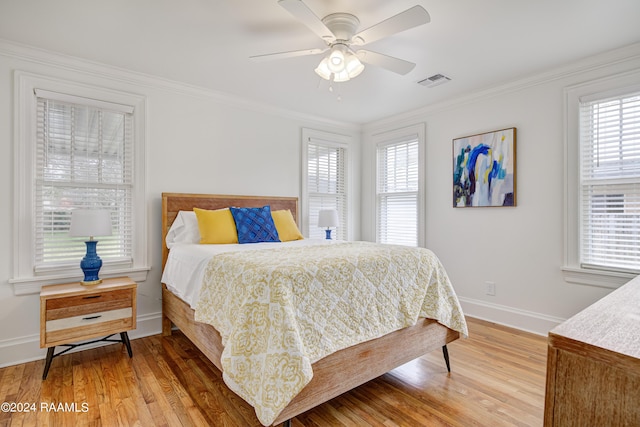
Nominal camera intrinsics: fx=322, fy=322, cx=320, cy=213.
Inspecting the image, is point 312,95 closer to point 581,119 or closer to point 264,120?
point 264,120

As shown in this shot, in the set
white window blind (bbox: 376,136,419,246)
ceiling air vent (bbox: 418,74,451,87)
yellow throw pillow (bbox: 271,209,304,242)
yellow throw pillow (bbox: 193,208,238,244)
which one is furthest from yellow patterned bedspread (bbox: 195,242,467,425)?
white window blind (bbox: 376,136,419,246)

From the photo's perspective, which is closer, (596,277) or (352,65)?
(352,65)

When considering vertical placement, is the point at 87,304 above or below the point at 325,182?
below

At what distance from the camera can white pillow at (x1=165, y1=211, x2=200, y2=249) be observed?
3018mm

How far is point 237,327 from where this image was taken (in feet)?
5.22

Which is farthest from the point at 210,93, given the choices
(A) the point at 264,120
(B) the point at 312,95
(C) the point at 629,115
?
(C) the point at 629,115

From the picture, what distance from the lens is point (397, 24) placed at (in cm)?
182

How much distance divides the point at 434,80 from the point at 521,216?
1596 mm

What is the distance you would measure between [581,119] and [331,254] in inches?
101

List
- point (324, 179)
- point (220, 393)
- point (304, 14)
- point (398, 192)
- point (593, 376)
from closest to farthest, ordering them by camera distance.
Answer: point (593, 376)
point (304, 14)
point (220, 393)
point (398, 192)
point (324, 179)

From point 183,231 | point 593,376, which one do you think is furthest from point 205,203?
point 593,376

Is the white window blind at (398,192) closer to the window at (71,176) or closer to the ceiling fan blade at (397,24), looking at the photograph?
the ceiling fan blade at (397,24)

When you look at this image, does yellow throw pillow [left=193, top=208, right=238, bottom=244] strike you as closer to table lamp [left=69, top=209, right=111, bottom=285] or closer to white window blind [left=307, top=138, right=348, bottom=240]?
table lamp [left=69, top=209, right=111, bottom=285]

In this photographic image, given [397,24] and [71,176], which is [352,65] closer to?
[397,24]
